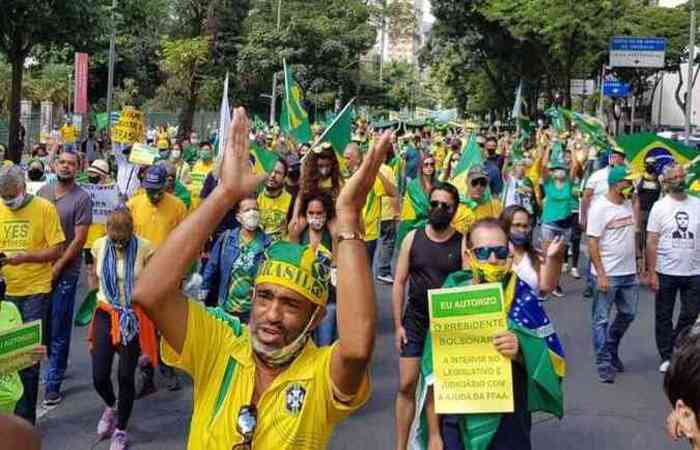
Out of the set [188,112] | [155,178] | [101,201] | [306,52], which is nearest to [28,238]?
[155,178]

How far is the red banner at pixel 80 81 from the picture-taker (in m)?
19.9

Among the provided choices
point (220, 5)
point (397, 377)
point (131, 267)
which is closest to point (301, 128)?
point (397, 377)

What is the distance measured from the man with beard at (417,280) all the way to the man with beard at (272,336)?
276 cm

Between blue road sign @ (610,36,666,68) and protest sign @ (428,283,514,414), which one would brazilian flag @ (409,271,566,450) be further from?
blue road sign @ (610,36,666,68)

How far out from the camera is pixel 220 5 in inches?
1704

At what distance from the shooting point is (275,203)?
8531 mm

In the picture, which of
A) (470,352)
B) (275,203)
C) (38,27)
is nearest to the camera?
(470,352)

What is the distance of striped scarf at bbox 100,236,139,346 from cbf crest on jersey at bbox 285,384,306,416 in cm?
347

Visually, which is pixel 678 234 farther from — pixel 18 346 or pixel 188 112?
pixel 188 112

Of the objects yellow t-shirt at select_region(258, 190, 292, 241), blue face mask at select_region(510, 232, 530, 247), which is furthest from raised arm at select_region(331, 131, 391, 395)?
yellow t-shirt at select_region(258, 190, 292, 241)

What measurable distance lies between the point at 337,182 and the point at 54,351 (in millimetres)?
2827

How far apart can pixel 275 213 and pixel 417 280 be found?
7.62ft

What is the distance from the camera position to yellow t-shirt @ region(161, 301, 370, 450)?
275 cm

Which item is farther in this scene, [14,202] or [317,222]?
[317,222]
